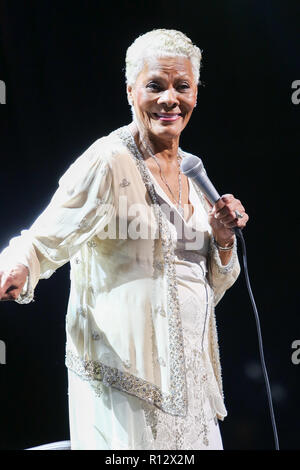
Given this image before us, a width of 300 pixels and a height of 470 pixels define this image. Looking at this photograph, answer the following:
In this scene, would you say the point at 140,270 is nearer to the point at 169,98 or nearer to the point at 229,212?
the point at 229,212

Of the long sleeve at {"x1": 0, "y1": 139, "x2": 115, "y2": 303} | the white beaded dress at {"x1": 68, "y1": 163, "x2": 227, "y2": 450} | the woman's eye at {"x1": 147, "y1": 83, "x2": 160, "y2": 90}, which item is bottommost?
the white beaded dress at {"x1": 68, "y1": 163, "x2": 227, "y2": 450}

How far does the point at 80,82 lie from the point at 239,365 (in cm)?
105

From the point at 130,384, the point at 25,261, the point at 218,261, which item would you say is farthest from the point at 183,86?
the point at 130,384

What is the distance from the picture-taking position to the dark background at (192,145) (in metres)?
1.71

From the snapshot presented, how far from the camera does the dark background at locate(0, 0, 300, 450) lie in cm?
171

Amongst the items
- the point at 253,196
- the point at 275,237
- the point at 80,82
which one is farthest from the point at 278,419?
the point at 80,82

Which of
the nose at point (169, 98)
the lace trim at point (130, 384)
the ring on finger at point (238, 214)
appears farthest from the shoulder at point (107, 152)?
the lace trim at point (130, 384)

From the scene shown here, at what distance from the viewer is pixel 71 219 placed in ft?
3.78

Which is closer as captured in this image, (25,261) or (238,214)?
(25,261)

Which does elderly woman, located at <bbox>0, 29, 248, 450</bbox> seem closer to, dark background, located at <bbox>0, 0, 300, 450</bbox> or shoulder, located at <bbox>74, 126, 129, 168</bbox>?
shoulder, located at <bbox>74, 126, 129, 168</bbox>

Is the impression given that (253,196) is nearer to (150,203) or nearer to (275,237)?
A: (275,237)

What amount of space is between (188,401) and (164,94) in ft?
2.03

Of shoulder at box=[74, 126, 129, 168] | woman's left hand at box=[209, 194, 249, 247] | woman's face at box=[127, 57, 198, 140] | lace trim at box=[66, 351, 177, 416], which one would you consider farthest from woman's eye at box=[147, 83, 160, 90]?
lace trim at box=[66, 351, 177, 416]

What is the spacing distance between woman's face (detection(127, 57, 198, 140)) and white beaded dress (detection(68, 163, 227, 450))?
12 cm
